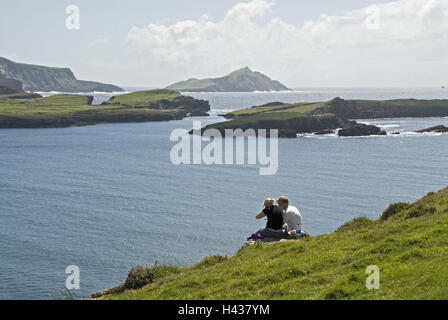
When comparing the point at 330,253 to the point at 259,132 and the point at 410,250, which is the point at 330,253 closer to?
the point at 410,250

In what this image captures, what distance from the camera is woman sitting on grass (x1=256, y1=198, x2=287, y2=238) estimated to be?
72.9 feet

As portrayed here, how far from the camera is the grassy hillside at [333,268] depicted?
13805 millimetres

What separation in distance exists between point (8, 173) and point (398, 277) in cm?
9952

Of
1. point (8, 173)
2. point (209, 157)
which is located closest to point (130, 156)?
point (209, 157)

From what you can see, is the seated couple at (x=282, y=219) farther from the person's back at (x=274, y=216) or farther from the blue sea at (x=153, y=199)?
the blue sea at (x=153, y=199)

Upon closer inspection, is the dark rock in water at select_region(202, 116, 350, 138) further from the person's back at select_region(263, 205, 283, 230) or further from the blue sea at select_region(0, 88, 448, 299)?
the person's back at select_region(263, 205, 283, 230)

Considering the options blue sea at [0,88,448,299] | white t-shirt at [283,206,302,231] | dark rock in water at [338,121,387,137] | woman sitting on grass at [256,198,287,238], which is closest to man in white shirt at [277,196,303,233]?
white t-shirt at [283,206,302,231]

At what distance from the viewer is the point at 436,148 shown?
131 m

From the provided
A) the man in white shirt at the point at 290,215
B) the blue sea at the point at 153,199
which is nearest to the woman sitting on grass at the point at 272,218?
the man in white shirt at the point at 290,215

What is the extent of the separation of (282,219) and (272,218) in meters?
0.48

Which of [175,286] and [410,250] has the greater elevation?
[410,250]

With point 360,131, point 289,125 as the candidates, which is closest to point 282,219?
point 360,131

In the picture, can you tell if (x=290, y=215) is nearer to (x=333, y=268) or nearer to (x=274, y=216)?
(x=274, y=216)
